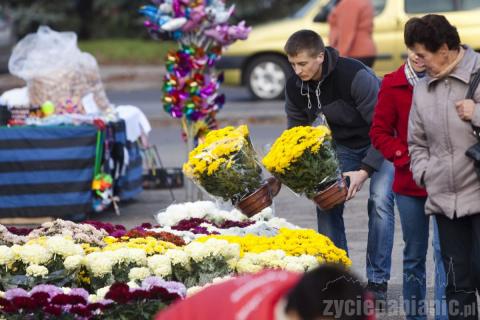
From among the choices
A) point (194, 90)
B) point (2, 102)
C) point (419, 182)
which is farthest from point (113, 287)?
point (2, 102)

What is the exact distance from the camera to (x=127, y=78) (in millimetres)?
24828

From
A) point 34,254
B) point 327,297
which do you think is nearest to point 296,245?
point 34,254

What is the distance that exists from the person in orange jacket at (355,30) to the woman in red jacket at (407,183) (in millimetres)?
7917

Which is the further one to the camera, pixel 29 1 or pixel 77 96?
pixel 29 1

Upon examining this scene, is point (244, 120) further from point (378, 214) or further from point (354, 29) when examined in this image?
point (378, 214)

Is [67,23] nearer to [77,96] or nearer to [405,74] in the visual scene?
[77,96]

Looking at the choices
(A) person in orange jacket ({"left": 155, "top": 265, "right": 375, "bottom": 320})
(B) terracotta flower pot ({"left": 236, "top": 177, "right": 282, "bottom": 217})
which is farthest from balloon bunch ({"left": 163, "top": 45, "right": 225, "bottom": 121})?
(A) person in orange jacket ({"left": 155, "top": 265, "right": 375, "bottom": 320})

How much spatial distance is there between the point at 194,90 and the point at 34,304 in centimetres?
540

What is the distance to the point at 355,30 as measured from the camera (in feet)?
46.9

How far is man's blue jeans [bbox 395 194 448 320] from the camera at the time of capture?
6.16 m

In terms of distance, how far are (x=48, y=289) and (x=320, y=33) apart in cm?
1288

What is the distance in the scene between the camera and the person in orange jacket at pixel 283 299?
9.39 feet

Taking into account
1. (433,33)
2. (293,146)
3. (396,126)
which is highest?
(433,33)

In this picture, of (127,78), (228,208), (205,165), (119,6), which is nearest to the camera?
(205,165)
